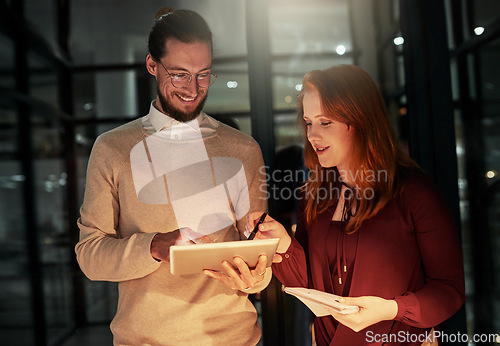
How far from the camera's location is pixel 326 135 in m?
1.61

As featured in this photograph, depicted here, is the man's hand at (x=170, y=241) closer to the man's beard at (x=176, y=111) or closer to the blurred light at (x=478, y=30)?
the man's beard at (x=176, y=111)

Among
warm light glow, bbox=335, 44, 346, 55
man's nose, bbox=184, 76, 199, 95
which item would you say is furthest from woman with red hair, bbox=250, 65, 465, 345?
warm light glow, bbox=335, 44, 346, 55

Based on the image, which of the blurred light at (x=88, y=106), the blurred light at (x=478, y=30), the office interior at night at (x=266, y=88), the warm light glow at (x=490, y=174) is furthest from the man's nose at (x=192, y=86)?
the warm light glow at (x=490, y=174)

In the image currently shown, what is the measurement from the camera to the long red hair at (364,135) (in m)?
1.55

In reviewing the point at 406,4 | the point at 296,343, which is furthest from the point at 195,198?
the point at 406,4

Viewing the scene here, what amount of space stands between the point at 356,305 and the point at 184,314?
67 cm

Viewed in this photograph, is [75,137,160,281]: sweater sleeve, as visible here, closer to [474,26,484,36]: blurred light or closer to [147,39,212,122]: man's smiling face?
[147,39,212,122]: man's smiling face

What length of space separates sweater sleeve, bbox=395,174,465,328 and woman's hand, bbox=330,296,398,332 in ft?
0.11

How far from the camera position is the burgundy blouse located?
1.46 m

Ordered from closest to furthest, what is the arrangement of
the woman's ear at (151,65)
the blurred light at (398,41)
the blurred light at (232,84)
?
1. the woman's ear at (151,65)
2. the blurred light at (232,84)
3. the blurred light at (398,41)

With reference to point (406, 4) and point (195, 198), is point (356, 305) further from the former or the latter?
point (406, 4)

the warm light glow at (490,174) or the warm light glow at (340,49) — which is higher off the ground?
the warm light glow at (340,49)

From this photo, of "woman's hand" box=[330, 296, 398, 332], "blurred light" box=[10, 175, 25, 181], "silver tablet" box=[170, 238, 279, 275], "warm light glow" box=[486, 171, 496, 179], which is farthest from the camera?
"blurred light" box=[10, 175, 25, 181]

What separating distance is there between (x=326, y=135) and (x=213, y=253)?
0.64 metres
